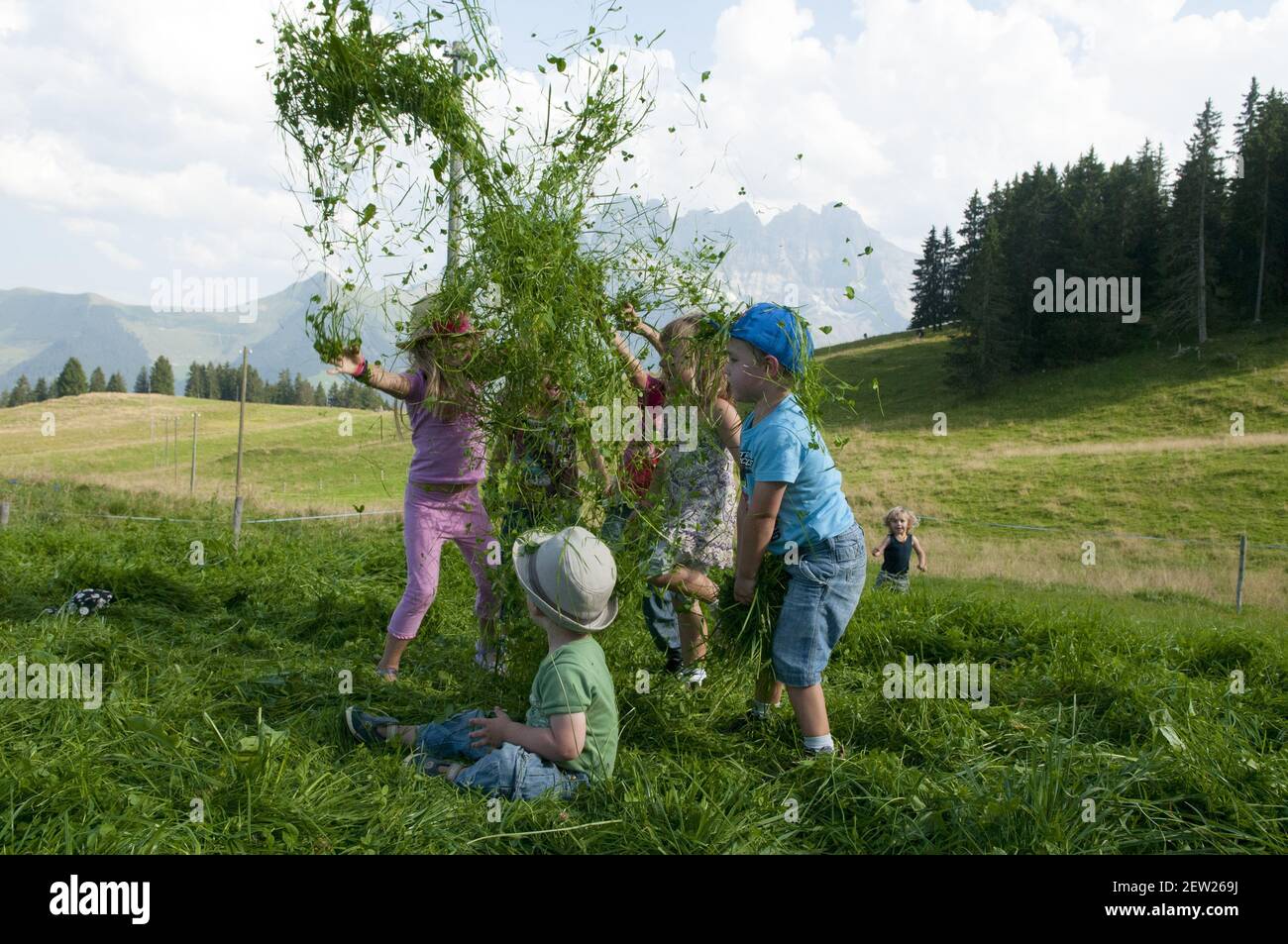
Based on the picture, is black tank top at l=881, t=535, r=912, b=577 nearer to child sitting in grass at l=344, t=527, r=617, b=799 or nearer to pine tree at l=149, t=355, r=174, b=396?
child sitting in grass at l=344, t=527, r=617, b=799

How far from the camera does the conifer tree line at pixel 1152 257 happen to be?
1907 inches

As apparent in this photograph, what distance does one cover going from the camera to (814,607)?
12.4ft

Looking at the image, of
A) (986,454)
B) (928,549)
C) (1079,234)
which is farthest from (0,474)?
(1079,234)

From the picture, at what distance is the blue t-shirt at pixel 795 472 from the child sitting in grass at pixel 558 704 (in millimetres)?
789

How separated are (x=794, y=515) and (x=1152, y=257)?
195 feet

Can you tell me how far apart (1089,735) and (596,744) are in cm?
249

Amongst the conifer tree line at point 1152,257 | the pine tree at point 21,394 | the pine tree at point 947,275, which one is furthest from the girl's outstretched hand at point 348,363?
the pine tree at point 21,394

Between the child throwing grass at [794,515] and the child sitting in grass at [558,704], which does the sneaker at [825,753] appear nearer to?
the child throwing grass at [794,515]

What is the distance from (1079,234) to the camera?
51.8 metres

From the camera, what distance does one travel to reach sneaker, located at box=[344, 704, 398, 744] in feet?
12.7

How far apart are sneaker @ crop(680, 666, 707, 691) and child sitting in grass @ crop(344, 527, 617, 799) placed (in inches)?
38.1

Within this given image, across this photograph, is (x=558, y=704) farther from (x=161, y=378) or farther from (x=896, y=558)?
(x=161, y=378)

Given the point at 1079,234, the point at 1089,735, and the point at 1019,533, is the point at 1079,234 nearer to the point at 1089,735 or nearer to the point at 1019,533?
the point at 1019,533

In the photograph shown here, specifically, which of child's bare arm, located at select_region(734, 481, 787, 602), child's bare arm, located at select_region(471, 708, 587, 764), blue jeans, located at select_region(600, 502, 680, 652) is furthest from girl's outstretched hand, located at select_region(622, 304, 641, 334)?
child's bare arm, located at select_region(471, 708, 587, 764)
